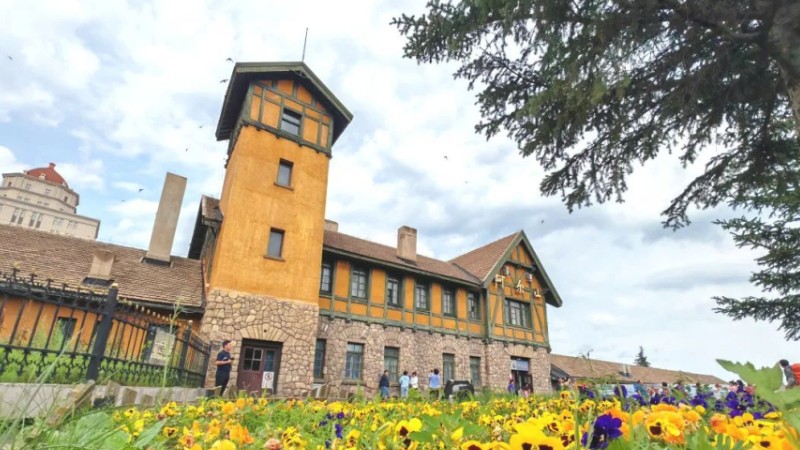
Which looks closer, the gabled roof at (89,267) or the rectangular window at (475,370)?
the gabled roof at (89,267)

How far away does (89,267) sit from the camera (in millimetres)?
13883

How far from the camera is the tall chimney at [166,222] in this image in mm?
15758

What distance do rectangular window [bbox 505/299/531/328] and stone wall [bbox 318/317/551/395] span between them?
1253mm

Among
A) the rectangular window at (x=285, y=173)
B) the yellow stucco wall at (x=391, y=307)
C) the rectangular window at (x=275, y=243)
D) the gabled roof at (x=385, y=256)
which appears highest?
the rectangular window at (x=285, y=173)

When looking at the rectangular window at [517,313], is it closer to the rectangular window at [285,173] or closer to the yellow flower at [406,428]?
the rectangular window at [285,173]

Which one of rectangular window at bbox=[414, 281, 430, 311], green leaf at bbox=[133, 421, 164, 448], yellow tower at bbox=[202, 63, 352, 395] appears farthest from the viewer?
rectangular window at bbox=[414, 281, 430, 311]

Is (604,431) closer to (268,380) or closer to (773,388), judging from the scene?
(773,388)

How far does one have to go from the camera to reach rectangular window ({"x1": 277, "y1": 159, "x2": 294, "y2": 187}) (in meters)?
16.2

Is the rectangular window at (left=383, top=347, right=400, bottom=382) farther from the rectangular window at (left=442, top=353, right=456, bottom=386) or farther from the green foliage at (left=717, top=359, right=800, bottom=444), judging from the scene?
the green foliage at (left=717, top=359, right=800, bottom=444)

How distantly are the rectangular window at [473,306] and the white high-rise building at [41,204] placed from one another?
66066mm

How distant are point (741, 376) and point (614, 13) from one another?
749 centimetres

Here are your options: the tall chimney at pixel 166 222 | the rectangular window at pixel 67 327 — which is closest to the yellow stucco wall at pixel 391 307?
the tall chimney at pixel 166 222

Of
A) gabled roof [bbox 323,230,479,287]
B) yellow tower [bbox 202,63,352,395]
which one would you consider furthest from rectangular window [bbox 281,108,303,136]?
gabled roof [bbox 323,230,479,287]

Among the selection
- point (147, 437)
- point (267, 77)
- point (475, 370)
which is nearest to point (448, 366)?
point (475, 370)
